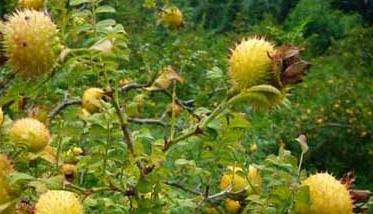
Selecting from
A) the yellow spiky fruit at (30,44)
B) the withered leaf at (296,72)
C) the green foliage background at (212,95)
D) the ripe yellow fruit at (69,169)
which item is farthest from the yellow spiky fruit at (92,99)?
the withered leaf at (296,72)

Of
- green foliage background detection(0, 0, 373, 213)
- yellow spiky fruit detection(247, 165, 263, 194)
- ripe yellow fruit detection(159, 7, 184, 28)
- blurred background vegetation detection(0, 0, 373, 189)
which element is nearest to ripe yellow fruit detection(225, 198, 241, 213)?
green foliage background detection(0, 0, 373, 213)

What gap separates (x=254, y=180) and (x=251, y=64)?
1.44 ft

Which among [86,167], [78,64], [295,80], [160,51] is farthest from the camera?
[160,51]

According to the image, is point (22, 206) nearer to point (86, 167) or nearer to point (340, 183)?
point (86, 167)

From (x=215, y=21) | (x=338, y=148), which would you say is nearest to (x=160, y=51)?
(x=338, y=148)

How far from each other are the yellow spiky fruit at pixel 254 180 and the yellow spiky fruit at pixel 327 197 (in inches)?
10.6

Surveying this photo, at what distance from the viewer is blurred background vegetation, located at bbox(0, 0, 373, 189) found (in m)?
5.45

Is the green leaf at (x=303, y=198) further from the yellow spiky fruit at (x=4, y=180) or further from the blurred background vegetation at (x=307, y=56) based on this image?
the yellow spiky fruit at (x=4, y=180)

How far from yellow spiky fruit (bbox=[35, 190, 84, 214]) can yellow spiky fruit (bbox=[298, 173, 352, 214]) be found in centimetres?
38

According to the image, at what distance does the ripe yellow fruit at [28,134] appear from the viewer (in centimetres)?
197

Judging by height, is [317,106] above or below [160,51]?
below

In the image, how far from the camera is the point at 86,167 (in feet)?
6.74

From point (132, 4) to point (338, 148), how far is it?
11.4 ft

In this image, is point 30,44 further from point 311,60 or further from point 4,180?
point 311,60
